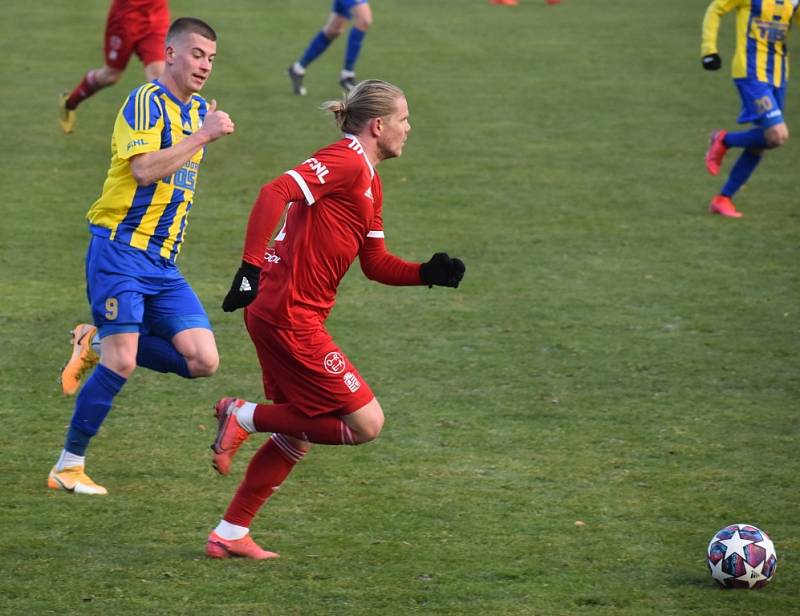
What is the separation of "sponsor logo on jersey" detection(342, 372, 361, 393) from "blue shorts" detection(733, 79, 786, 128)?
792 centimetres

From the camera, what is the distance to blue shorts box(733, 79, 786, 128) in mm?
12555

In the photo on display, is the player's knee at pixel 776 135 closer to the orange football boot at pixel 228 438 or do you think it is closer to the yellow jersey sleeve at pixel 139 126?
the yellow jersey sleeve at pixel 139 126

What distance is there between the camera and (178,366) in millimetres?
6668

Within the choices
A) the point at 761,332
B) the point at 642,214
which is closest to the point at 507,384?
the point at 761,332

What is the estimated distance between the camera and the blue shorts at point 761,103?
12555 mm

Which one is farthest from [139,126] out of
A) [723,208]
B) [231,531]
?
[723,208]

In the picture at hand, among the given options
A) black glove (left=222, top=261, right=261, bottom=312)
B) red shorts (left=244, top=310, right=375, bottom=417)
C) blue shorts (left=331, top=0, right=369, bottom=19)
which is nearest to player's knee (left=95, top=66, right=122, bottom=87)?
blue shorts (left=331, top=0, right=369, bottom=19)

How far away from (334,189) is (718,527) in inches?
92.4

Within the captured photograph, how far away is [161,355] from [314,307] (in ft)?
4.15

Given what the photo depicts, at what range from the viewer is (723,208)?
12.8 meters

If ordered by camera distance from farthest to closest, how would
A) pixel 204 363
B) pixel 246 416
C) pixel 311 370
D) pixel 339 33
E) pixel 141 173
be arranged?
pixel 339 33 → pixel 204 363 → pixel 141 173 → pixel 246 416 → pixel 311 370

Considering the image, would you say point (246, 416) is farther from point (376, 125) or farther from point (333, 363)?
point (376, 125)

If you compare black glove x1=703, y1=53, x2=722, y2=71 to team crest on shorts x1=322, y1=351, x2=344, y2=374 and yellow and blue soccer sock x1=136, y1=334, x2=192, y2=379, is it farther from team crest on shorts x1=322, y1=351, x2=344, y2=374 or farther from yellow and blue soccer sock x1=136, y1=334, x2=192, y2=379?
team crest on shorts x1=322, y1=351, x2=344, y2=374

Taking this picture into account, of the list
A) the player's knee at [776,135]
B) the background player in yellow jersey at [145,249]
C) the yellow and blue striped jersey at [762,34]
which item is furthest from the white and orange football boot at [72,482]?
the yellow and blue striped jersey at [762,34]
